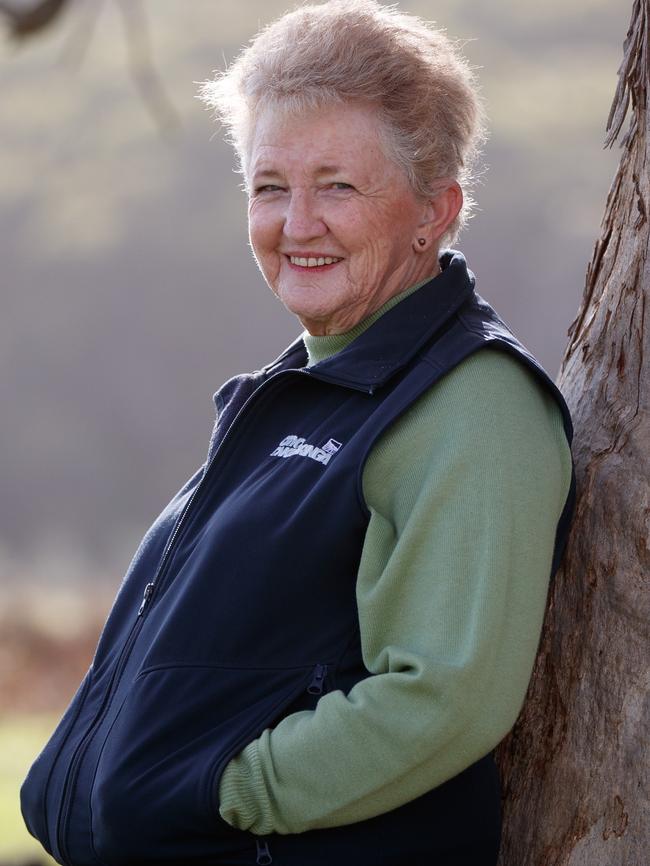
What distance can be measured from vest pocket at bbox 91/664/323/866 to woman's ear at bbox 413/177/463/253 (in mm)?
746

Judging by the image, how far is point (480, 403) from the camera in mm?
1557

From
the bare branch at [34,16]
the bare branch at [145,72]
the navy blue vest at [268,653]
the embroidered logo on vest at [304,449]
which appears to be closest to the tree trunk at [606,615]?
the navy blue vest at [268,653]

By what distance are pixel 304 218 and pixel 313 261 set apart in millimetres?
81

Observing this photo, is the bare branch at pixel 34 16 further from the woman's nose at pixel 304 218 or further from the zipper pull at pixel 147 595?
the zipper pull at pixel 147 595

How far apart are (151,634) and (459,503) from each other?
0.55 m

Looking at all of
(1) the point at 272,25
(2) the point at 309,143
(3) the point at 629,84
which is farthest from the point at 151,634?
(3) the point at 629,84

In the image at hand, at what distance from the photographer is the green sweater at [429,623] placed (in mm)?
1448

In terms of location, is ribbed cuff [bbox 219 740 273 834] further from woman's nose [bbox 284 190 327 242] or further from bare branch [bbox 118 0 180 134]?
bare branch [bbox 118 0 180 134]

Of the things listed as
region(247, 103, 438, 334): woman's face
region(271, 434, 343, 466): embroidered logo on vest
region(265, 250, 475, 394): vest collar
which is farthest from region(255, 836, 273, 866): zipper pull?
region(247, 103, 438, 334): woman's face

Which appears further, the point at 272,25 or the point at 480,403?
the point at 272,25

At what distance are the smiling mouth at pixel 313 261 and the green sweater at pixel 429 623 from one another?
1.30 feet

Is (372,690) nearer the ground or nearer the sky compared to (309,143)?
nearer the ground

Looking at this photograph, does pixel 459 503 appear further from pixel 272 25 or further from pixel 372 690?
pixel 272 25

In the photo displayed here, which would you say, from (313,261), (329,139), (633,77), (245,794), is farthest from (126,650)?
(633,77)
